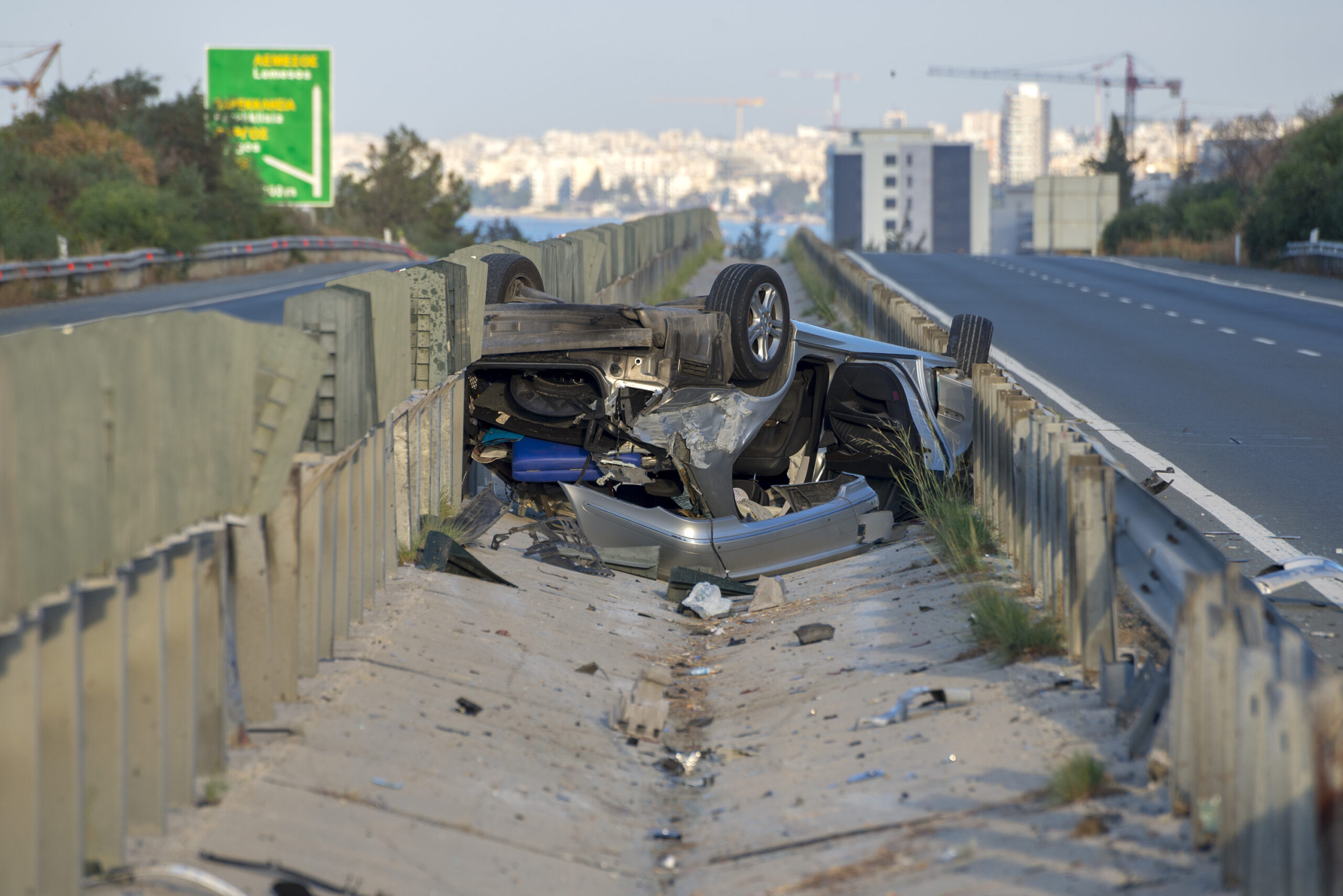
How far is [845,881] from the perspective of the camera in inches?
148

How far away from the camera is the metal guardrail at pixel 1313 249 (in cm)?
3384

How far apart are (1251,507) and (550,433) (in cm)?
438

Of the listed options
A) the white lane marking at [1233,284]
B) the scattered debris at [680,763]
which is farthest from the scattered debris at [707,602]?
the white lane marking at [1233,284]

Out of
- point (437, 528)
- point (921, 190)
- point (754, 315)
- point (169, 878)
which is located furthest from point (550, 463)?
point (921, 190)

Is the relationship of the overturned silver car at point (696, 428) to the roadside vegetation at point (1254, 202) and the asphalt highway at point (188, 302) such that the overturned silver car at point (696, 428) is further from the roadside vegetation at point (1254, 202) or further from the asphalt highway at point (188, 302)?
the roadside vegetation at point (1254, 202)

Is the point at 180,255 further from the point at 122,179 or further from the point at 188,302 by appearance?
the point at 188,302

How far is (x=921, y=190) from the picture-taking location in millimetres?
179000

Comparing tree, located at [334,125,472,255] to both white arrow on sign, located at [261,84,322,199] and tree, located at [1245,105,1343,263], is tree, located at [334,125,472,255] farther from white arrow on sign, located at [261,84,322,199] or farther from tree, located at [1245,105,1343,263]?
tree, located at [1245,105,1343,263]

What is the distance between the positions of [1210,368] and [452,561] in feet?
40.1

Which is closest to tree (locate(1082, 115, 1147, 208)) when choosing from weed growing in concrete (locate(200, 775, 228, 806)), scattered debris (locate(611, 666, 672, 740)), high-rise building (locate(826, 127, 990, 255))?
→ high-rise building (locate(826, 127, 990, 255))

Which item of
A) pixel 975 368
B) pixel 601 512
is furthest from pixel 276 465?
pixel 975 368

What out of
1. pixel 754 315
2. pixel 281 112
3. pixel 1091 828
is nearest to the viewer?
pixel 1091 828

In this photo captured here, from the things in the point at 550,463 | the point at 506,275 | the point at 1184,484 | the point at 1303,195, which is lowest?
the point at 1184,484

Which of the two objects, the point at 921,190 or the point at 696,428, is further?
the point at 921,190
